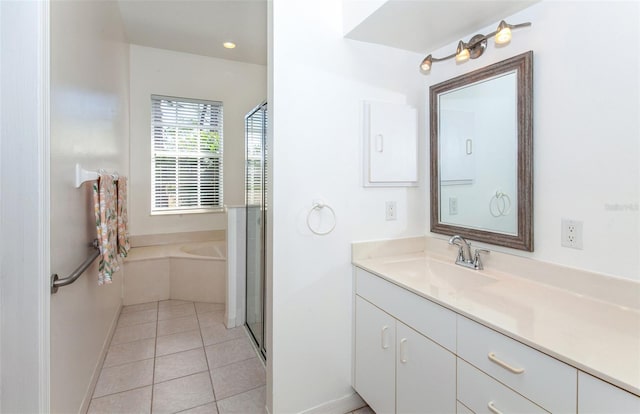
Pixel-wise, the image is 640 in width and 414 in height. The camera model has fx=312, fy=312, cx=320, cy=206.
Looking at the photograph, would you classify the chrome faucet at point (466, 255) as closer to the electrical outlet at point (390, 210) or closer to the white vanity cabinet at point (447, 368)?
the electrical outlet at point (390, 210)

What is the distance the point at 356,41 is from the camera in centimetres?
181

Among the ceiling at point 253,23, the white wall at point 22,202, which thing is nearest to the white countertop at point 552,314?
the ceiling at point 253,23

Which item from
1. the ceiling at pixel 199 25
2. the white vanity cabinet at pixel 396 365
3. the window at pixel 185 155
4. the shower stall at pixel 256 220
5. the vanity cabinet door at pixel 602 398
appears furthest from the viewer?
the window at pixel 185 155

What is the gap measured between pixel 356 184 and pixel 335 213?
0.72ft

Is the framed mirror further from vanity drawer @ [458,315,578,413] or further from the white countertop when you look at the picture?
vanity drawer @ [458,315,578,413]

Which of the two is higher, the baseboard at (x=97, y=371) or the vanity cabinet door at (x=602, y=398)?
the vanity cabinet door at (x=602, y=398)

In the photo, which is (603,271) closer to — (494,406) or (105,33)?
(494,406)

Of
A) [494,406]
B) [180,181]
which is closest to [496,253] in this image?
[494,406]

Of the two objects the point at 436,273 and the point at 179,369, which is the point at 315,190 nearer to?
the point at 436,273

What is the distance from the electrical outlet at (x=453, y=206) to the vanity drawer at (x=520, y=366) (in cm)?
87

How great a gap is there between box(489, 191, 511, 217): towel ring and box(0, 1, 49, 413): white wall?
2029 millimetres

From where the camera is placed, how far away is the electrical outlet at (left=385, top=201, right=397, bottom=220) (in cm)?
195

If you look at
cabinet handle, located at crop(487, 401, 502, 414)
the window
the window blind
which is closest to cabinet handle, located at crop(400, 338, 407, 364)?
cabinet handle, located at crop(487, 401, 502, 414)

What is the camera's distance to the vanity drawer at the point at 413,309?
3.99 ft
